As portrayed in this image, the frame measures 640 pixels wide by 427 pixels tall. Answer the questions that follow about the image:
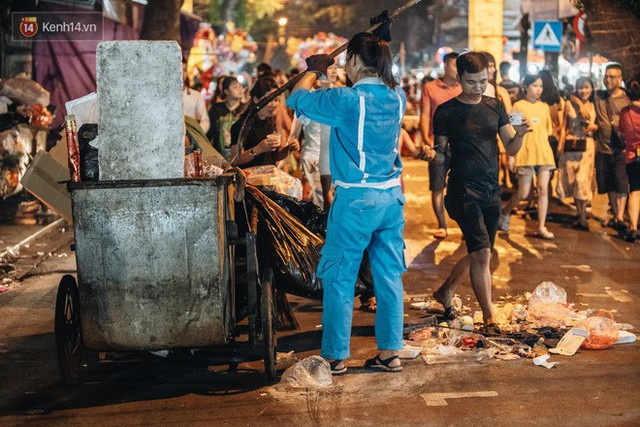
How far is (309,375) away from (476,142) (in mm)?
2398

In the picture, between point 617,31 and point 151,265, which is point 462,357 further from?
point 617,31

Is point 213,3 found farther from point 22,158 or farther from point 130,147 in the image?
point 130,147

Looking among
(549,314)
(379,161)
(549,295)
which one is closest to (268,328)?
(379,161)

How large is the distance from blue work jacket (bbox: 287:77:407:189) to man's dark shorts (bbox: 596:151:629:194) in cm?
703

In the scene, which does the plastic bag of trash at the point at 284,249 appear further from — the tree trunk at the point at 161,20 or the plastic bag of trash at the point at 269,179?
the tree trunk at the point at 161,20

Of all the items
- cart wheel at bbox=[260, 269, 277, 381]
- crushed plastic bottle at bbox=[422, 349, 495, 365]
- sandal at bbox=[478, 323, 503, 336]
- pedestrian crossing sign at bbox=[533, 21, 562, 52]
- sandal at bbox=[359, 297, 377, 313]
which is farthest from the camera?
pedestrian crossing sign at bbox=[533, 21, 562, 52]

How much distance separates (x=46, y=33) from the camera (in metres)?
15.2

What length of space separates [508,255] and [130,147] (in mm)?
6111

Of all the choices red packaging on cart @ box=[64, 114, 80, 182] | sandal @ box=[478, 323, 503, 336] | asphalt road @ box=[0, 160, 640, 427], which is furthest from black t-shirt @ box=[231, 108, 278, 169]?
red packaging on cart @ box=[64, 114, 80, 182]

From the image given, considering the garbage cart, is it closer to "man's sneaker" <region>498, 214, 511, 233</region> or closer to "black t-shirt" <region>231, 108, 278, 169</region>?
"black t-shirt" <region>231, 108, 278, 169</region>

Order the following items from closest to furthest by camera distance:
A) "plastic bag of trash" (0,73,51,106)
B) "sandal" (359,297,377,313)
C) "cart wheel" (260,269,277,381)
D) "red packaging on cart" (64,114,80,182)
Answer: "red packaging on cart" (64,114,80,182) < "cart wheel" (260,269,277,381) < "sandal" (359,297,377,313) < "plastic bag of trash" (0,73,51,106)

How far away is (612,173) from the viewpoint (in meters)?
12.5

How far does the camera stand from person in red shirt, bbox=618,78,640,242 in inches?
457

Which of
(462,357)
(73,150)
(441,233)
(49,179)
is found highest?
(73,150)
